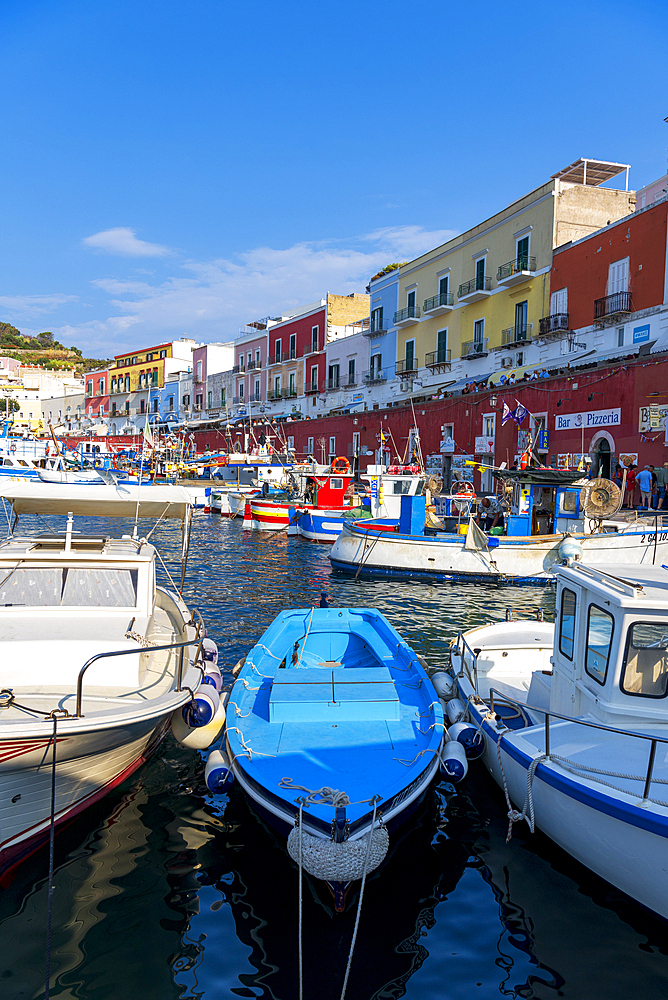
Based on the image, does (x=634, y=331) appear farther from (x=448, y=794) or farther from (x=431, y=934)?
(x=431, y=934)

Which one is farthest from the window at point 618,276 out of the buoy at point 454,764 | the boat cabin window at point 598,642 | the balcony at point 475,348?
the buoy at point 454,764

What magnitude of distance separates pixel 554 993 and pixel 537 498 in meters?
15.7

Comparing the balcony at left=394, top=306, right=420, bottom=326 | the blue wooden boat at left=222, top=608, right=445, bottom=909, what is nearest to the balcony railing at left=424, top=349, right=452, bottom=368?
the balcony at left=394, top=306, right=420, bottom=326

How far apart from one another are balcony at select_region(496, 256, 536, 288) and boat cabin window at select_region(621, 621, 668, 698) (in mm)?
26063

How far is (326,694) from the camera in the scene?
258 inches

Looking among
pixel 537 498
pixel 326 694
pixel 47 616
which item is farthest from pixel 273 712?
pixel 537 498

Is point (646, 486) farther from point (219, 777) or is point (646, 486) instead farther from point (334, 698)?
point (219, 777)

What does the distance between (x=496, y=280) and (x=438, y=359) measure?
552 centimetres

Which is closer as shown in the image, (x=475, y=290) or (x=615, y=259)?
(x=615, y=259)

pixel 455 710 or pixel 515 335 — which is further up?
pixel 515 335

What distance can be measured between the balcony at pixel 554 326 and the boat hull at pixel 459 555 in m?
11.5

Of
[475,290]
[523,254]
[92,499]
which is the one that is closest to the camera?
[92,499]

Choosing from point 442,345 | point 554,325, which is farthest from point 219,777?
point 442,345

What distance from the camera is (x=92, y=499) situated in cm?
892
